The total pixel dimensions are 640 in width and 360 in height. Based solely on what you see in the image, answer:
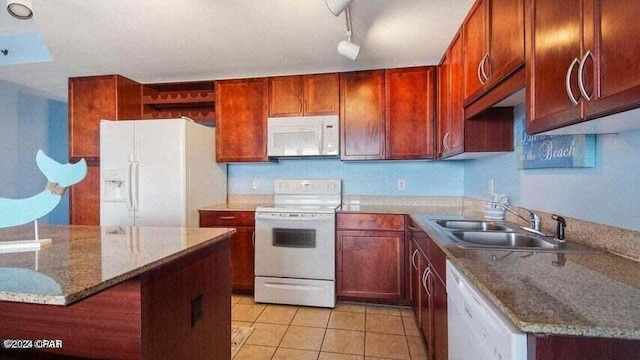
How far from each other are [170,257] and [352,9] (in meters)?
1.80

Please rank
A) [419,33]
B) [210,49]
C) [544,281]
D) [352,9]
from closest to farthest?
[544,281]
[352,9]
[419,33]
[210,49]

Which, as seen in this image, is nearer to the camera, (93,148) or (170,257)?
(170,257)

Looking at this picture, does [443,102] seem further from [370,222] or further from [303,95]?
[303,95]

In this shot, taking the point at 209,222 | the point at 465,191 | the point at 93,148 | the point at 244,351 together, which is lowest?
the point at 244,351

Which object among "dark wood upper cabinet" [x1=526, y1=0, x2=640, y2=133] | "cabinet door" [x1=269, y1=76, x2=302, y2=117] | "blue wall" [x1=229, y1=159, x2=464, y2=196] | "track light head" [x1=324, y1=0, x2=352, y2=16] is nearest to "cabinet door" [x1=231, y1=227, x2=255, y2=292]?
"blue wall" [x1=229, y1=159, x2=464, y2=196]

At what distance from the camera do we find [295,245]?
264cm

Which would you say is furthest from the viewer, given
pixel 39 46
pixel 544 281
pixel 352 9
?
pixel 39 46

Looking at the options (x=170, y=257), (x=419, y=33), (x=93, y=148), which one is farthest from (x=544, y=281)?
(x=93, y=148)

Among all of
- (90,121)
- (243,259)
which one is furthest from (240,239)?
(90,121)

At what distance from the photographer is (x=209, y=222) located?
9.23ft

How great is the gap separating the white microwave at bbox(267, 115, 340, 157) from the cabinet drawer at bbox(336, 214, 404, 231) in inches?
26.5

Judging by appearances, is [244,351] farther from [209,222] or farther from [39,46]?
[39,46]

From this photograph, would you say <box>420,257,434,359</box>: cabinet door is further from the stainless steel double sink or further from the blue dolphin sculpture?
the blue dolphin sculpture

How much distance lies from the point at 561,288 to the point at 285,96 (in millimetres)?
2648
